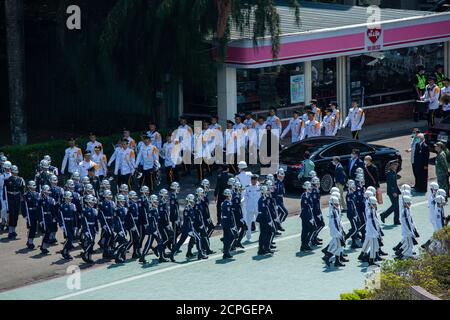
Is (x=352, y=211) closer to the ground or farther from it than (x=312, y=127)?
closer to the ground

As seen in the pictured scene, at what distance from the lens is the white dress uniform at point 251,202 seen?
24.8m

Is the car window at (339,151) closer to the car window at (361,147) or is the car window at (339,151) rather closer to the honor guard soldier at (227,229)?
the car window at (361,147)

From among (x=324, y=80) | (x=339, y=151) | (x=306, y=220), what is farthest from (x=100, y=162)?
(x=324, y=80)

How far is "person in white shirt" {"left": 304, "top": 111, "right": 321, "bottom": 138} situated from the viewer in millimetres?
31688

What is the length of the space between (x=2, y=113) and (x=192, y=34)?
10.6 metres

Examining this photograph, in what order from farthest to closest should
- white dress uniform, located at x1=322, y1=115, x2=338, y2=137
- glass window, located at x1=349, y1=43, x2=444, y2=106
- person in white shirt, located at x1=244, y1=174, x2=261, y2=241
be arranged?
glass window, located at x1=349, y1=43, x2=444, y2=106, white dress uniform, located at x1=322, y1=115, x2=338, y2=137, person in white shirt, located at x1=244, y1=174, x2=261, y2=241

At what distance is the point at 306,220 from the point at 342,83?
46.5 ft

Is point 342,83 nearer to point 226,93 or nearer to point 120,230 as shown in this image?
point 226,93

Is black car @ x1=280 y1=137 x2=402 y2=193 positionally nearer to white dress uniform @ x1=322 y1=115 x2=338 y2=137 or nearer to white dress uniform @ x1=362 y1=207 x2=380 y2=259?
white dress uniform @ x1=322 y1=115 x2=338 y2=137

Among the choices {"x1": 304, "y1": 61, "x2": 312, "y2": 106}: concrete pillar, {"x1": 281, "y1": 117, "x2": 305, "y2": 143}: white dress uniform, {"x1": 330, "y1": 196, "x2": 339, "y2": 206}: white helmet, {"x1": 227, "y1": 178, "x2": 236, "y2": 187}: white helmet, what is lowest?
{"x1": 330, "y1": 196, "x2": 339, "y2": 206}: white helmet

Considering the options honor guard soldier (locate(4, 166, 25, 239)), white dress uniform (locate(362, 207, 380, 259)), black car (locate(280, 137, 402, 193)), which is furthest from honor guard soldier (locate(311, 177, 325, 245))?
honor guard soldier (locate(4, 166, 25, 239))

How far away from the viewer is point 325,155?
28.1m

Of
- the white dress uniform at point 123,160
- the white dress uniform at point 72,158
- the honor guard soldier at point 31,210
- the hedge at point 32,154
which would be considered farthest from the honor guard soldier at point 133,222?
the hedge at point 32,154

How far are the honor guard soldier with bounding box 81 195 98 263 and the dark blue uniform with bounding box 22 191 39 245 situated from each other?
1460mm
